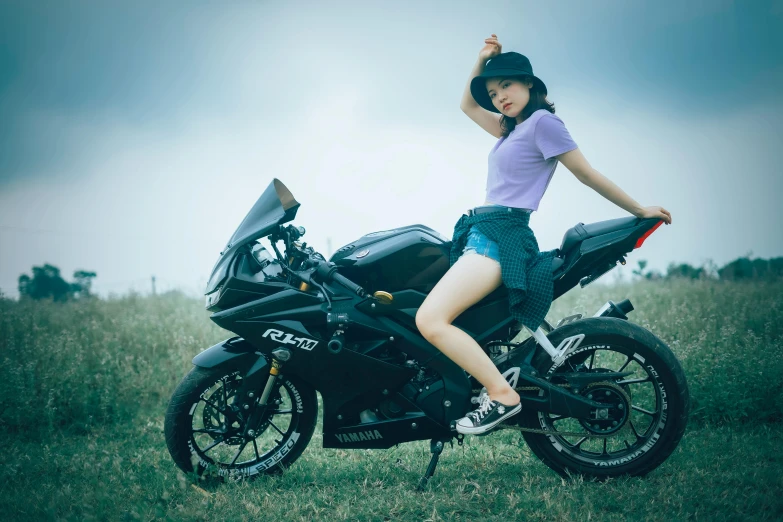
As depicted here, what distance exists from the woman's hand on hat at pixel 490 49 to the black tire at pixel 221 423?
2333 millimetres

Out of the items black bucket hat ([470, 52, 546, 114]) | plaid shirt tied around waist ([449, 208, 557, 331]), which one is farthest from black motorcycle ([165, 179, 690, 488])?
black bucket hat ([470, 52, 546, 114])

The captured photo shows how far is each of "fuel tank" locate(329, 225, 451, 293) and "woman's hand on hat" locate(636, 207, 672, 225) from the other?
1.11 m

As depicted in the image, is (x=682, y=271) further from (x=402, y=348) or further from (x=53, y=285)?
(x=53, y=285)

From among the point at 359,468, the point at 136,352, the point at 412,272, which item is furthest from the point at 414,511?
the point at 136,352

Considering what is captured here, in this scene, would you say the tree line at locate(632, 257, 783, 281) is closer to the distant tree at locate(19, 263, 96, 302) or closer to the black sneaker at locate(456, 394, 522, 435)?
the black sneaker at locate(456, 394, 522, 435)

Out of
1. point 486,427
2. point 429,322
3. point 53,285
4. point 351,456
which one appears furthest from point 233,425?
point 53,285

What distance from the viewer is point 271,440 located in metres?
4.80

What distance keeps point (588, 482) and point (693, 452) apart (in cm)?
99

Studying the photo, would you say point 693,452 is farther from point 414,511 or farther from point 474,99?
point 474,99

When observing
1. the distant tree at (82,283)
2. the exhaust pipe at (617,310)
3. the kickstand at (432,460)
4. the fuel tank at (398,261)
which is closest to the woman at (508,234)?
the fuel tank at (398,261)

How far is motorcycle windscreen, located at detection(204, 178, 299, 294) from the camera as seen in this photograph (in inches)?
132

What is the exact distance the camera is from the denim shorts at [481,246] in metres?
3.31

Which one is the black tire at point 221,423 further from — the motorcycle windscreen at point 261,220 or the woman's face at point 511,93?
the woman's face at point 511,93

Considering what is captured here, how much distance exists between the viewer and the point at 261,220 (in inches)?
135
